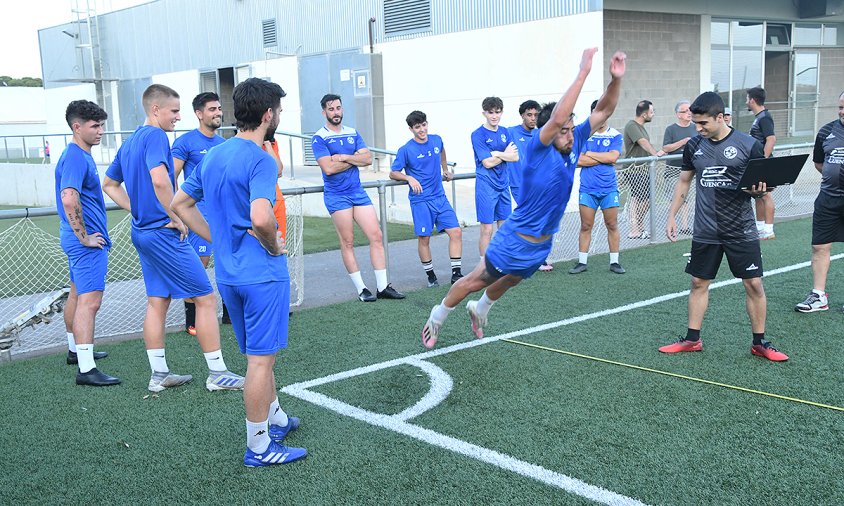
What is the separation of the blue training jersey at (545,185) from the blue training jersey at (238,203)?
2.04 metres

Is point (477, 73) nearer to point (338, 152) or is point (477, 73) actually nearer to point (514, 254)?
point (338, 152)

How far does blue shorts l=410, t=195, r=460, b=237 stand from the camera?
876 centimetres

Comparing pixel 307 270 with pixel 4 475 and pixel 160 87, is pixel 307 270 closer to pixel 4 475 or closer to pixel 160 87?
pixel 160 87

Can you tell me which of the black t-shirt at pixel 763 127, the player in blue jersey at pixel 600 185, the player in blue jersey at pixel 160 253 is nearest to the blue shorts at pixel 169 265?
the player in blue jersey at pixel 160 253

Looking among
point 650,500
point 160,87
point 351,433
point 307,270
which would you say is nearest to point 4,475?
point 351,433

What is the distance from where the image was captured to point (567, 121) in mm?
5031

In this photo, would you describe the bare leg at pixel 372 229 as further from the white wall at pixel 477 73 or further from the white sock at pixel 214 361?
the white wall at pixel 477 73

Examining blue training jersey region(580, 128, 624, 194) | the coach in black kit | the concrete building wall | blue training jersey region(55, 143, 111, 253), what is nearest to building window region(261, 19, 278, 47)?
the concrete building wall

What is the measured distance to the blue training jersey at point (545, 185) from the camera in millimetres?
5227

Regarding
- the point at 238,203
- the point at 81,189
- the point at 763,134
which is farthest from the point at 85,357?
the point at 763,134

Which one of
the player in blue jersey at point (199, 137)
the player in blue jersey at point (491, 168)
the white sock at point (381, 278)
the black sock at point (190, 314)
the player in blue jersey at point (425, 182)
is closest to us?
the player in blue jersey at point (199, 137)

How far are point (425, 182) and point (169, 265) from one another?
3942 millimetres

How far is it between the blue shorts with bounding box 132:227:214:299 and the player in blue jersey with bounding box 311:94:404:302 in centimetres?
272

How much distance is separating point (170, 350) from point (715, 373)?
437cm
